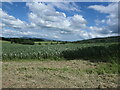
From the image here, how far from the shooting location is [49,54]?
13344 mm

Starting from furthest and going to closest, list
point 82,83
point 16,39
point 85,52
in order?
point 16,39, point 85,52, point 82,83

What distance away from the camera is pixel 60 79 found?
540 cm

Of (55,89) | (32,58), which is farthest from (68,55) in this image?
(55,89)

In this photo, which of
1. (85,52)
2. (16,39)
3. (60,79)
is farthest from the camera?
(16,39)

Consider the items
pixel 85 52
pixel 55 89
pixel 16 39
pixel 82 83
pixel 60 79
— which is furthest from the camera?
pixel 16 39

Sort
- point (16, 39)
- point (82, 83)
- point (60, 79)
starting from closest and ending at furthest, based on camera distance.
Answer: point (82, 83) < point (60, 79) < point (16, 39)

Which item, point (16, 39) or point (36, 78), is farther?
point (16, 39)

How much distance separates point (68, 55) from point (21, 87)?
9.27 metres

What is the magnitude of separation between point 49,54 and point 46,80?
26.5 ft

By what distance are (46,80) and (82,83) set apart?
119cm

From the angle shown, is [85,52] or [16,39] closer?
[85,52]

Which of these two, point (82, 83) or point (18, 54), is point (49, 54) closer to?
point (18, 54)

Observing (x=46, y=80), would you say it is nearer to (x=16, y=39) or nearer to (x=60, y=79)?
(x=60, y=79)

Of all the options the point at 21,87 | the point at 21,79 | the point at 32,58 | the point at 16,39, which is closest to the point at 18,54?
the point at 32,58
